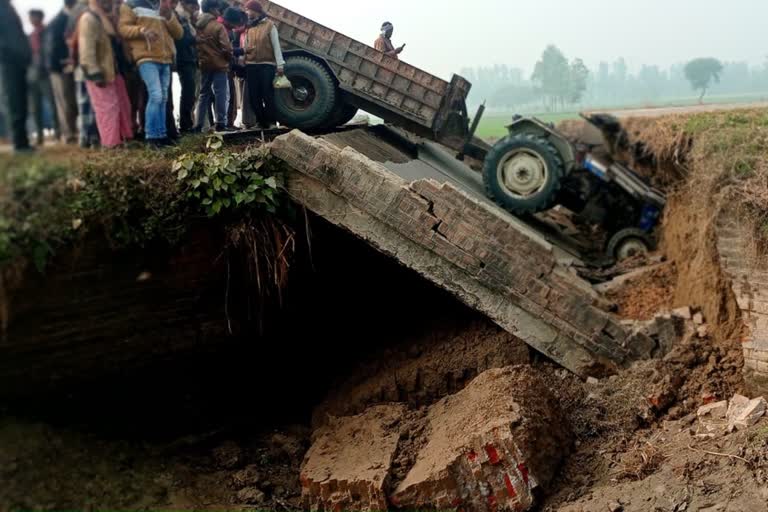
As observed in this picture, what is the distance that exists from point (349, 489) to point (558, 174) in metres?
5.92

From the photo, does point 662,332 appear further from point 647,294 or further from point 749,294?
point 647,294

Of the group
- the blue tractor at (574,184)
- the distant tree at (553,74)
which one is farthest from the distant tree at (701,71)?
the blue tractor at (574,184)

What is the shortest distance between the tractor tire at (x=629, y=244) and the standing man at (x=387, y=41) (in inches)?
195

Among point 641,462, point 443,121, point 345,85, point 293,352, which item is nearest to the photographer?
point 641,462

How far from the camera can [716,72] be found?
4872cm

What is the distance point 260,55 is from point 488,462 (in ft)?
17.8

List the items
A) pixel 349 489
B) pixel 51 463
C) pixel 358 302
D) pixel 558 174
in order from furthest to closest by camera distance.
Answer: pixel 558 174 < pixel 358 302 < pixel 349 489 < pixel 51 463

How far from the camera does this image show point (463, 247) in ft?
21.1

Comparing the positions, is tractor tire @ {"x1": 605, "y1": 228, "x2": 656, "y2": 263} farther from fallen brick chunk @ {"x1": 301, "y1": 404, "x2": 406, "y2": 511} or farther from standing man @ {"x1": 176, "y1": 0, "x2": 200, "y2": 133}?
standing man @ {"x1": 176, "y1": 0, "x2": 200, "y2": 133}

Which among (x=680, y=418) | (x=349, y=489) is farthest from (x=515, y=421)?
(x=680, y=418)

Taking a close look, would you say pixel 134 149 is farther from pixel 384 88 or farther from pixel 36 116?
pixel 384 88

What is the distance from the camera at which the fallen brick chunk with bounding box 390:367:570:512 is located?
4961mm

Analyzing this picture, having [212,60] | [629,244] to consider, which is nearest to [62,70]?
[212,60]

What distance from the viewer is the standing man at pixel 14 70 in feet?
15.4
